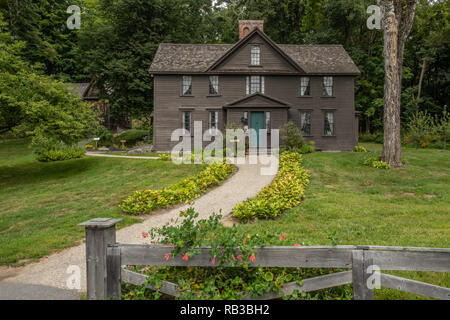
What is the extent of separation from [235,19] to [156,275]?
37.8 metres

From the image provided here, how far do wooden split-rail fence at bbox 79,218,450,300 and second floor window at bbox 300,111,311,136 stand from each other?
811 inches

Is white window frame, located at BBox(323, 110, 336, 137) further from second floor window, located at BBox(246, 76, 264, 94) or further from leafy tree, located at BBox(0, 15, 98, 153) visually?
leafy tree, located at BBox(0, 15, 98, 153)

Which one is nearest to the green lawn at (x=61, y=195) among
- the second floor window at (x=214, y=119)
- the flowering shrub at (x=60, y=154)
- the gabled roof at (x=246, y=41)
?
the flowering shrub at (x=60, y=154)

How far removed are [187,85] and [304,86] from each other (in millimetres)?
9221

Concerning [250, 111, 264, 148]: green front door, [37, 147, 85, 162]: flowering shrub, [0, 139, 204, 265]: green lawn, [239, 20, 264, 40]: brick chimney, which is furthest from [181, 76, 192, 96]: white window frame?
[37, 147, 85, 162]: flowering shrub

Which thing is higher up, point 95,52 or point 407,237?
point 95,52

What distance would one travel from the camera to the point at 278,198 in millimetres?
8875

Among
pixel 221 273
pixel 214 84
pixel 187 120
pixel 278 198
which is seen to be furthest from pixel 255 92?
pixel 221 273

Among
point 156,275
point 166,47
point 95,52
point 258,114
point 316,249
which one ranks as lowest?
point 156,275

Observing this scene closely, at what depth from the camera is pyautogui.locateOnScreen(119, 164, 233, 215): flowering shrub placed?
8805mm

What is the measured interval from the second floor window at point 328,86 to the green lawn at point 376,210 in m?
10.4
